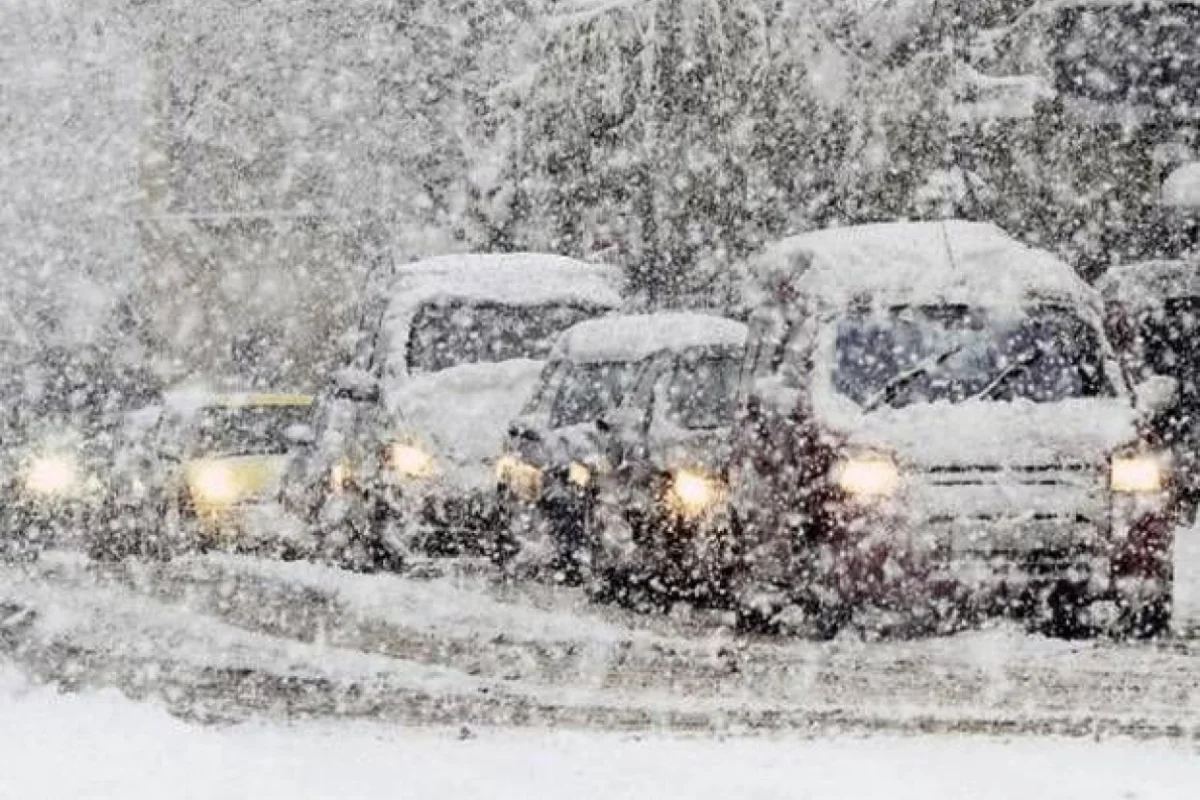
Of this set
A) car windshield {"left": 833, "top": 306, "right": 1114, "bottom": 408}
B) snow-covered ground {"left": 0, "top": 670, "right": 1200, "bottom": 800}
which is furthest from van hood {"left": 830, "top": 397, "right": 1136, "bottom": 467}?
snow-covered ground {"left": 0, "top": 670, "right": 1200, "bottom": 800}

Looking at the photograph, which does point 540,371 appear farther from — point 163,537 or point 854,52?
point 854,52

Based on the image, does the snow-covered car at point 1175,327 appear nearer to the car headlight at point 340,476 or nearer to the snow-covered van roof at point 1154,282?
the snow-covered van roof at point 1154,282

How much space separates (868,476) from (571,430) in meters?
4.02

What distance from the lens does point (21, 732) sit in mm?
8125

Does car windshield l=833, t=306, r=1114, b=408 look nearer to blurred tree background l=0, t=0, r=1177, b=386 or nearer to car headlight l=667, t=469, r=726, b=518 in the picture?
car headlight l=667, t=469, r=726, b=518

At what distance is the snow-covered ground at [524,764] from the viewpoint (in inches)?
283

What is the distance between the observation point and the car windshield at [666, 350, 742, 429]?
Result: 14086mm

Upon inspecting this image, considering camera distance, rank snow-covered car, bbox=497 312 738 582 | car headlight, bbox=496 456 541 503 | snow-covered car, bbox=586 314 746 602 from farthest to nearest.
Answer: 1. car headlight, bbox=496 456 541 503
2. snow-covered car, bbox=497 312 738 582
3. snow-covered car, bbox=586 314 746 602

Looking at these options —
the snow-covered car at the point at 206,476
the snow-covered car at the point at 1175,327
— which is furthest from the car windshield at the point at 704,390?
the snow-covered car at the point at 1175,327

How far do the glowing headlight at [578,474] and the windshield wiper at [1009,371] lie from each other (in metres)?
3.32

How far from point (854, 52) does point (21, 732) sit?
1498 cm

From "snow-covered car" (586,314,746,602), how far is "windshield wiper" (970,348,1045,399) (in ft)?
5.54

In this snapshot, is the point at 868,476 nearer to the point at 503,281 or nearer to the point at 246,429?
the point at 503,281

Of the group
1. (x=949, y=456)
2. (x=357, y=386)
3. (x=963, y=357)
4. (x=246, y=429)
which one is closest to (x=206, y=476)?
(x=246, y=429)
